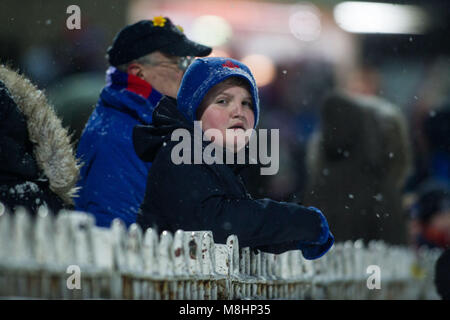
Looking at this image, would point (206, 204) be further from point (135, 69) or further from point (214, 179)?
point (135, 69)

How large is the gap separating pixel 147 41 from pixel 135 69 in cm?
13

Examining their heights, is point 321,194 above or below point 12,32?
below

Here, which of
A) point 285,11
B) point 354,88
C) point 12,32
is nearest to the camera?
point 12,32

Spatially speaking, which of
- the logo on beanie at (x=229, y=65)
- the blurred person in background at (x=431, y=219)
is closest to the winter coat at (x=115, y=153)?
the logo on beanie at (x=229, y=65)

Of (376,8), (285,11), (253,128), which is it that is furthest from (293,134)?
(285,11)

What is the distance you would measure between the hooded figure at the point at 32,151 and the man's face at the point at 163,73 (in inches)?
19.5

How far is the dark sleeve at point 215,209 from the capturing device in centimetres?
252

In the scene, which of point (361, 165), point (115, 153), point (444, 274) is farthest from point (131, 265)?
point (361, 165)

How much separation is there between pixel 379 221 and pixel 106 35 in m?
2.00

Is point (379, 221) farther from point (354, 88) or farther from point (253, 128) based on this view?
point (253, 128)

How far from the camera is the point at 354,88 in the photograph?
518 centimetres

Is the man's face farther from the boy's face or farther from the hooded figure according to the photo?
the hooded figure

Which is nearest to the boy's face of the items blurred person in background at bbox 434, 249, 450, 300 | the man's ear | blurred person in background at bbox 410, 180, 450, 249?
the man's ear

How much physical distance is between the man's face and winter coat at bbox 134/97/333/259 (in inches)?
10.8
